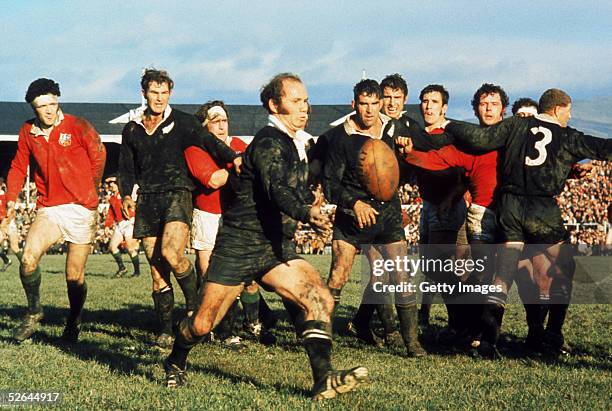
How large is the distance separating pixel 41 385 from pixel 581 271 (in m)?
16.1

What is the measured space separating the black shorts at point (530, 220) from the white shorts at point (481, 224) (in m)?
0.25

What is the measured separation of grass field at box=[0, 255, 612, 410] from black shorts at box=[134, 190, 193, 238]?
1165mm

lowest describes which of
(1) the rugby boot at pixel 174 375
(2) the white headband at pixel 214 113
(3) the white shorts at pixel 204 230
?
(1) the rugby boot at pixel 174 375

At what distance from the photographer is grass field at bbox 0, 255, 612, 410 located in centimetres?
560

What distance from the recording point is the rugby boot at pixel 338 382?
5.21 m

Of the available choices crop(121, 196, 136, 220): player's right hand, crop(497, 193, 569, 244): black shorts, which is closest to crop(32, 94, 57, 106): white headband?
crop(121, 196, 136, 220): player's right hand

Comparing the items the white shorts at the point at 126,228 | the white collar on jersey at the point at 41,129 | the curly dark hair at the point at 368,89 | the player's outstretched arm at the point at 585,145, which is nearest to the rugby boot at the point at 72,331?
the white collar on jersey at the point at 41,129

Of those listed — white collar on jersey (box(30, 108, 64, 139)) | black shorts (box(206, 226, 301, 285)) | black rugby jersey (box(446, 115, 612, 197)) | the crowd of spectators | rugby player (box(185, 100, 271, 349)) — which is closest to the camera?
black shorts (box(206, 226, 301, 285))

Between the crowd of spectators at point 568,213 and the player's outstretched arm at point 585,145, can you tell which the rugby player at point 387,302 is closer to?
the player's outstretched arm at point 585,145

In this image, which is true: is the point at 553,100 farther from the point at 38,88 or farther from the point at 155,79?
the point at 38,88

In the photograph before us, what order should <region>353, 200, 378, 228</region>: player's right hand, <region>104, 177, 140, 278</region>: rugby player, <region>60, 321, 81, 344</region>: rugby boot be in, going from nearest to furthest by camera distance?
<region>353, 200, 378, 228</region>: player's right hand < <region>60, 321, 81, 344</region>: rugby boot < <region>104, 177, 140, 278</region>: rugby player

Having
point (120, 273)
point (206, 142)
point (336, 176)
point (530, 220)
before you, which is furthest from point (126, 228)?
point (530, 220)

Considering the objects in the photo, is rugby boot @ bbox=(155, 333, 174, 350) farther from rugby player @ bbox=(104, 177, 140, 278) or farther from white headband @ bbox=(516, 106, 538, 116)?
rugby player @ bbox=(104, 177, 140, 278)

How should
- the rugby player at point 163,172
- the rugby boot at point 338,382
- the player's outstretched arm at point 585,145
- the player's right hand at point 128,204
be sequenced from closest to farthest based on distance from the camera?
1. the rugby boot at point 338,382
2. the player's outstretched arm at point 585,145
3. the rugby player at point 163,172
4. the player's right hand at point 128,204
